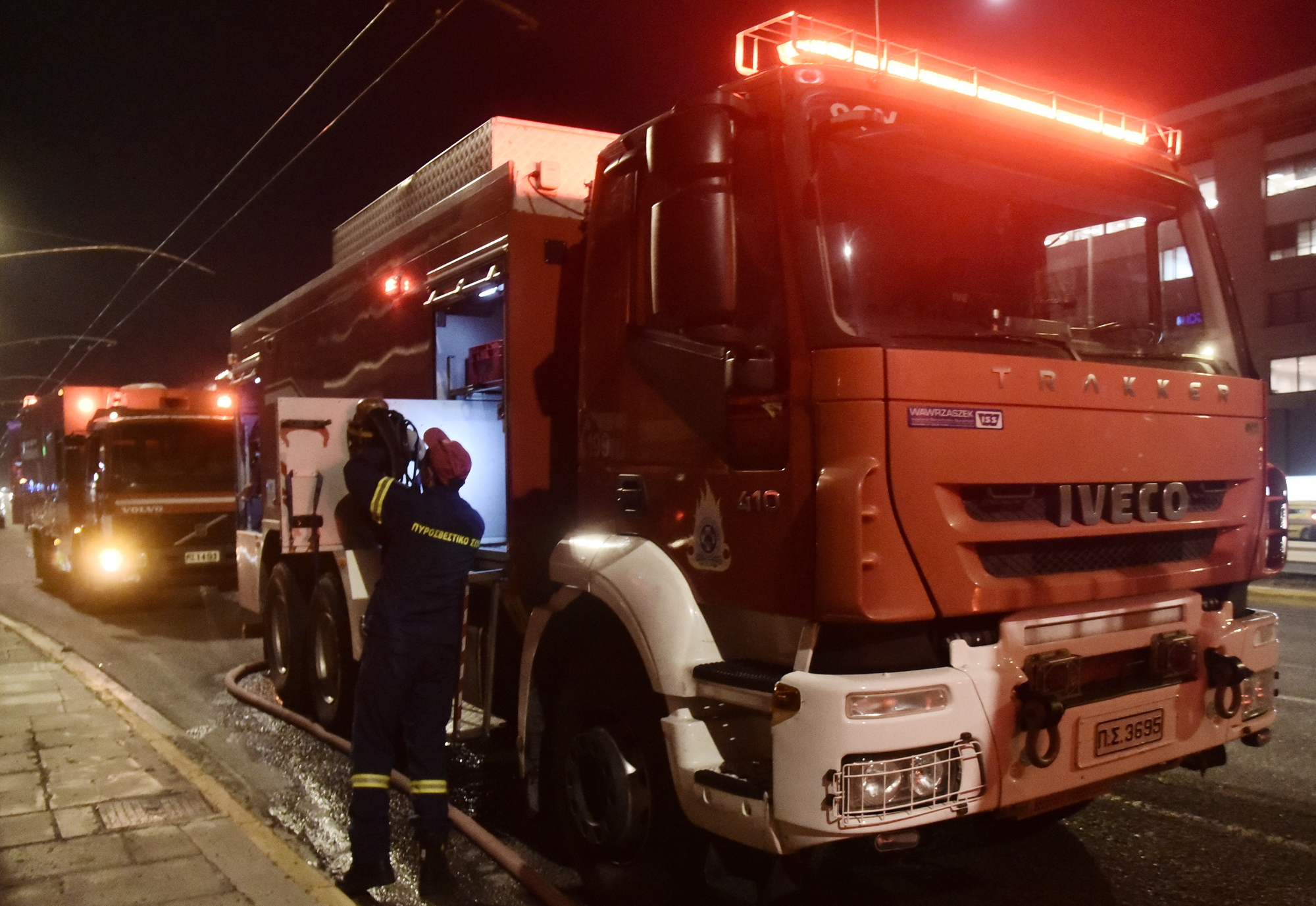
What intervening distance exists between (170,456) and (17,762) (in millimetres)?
8807

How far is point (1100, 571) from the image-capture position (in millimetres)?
3543

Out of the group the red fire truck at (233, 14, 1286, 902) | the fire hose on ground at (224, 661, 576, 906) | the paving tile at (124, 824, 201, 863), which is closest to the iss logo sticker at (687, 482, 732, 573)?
the red fire truck at (233, 14, 1286, 902)

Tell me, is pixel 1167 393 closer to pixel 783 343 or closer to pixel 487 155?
pixel 783 343

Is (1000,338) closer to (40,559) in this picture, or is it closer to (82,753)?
(82,753)

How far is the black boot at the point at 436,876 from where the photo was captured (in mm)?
4145

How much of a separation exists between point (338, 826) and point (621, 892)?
1853 millimetres

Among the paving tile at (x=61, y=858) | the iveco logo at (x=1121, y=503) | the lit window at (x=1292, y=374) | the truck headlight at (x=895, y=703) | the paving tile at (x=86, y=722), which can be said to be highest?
the lit window at (x=1292, y=374)

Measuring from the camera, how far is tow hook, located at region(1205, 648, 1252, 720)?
3.74 metres

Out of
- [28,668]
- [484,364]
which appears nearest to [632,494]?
[484,364]

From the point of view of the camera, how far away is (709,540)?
3.61 m

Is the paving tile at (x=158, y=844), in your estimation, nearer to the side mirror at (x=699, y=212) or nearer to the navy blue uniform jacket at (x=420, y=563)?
the navy blue uniform jacket at (x=420, y=563)

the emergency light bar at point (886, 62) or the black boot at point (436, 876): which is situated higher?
the emergency light bar at point (886, 62)

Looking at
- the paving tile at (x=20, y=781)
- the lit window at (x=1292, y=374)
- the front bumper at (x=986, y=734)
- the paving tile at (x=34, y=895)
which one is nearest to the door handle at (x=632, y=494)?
the front bumper at (x=986, y=734)

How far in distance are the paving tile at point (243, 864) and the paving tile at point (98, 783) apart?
2.40ft
